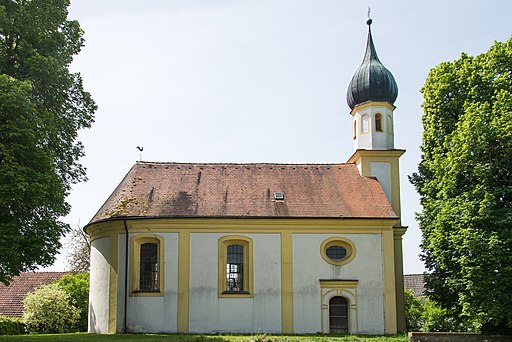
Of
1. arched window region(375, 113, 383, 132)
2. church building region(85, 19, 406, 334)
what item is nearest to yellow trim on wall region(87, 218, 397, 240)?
church building region(85, 19, 406, 334)

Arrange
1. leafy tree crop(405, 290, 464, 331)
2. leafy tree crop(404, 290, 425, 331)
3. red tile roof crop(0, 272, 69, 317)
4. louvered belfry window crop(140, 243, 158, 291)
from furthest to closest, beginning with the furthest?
red tile roof crop(0, 272, 69, 317) < leafy tree crop(404, 290, 425, 331) < leafy tree crop(405, 290, 464, 331) < louvered belfry window crop(140, 243, 158, 291)

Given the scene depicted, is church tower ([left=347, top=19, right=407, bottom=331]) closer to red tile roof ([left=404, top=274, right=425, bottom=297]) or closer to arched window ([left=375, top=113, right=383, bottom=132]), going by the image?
arched window ([left=375, top=113, right=383, bottom=132])

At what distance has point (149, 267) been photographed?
31953 millimetres

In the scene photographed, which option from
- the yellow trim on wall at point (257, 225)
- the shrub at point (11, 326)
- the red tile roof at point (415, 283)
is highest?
the yellow trim on wall at point (257, 225)

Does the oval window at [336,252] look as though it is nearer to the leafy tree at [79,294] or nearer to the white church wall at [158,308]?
the white church wall at [158,308]

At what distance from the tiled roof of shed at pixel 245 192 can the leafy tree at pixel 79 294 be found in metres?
10.3

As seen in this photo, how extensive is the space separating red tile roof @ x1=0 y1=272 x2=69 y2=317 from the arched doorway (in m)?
24.4

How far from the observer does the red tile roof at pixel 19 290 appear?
4562cm

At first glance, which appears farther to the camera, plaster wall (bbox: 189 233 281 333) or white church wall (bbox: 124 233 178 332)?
plaster wall (bbox: 189 233 281 333)

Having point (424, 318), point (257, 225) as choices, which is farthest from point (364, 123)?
point (424, 318)

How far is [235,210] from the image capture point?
32.4m

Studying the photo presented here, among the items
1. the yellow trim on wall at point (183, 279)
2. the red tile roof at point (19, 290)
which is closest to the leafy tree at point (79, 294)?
the red tile roof at point (19, 290)

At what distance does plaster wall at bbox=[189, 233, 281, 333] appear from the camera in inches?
1221

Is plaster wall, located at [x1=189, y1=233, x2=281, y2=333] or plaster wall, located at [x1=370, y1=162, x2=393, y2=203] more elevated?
plaster wall, located at [x1=370, y1=162, x2=393, y2=203]
